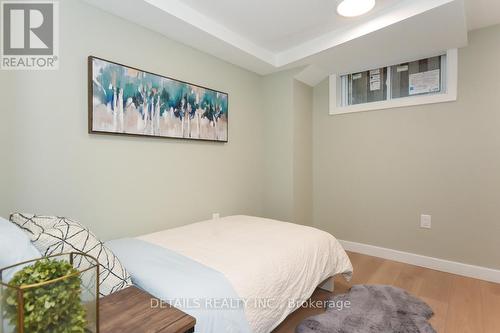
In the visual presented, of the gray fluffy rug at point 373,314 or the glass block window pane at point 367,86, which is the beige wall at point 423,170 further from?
the gray fluffy rug at point 373,314

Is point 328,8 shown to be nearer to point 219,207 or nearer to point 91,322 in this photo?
point 219,207

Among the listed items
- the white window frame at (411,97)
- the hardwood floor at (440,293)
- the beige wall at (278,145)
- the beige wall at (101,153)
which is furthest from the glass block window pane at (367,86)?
the hardwood floor at (440,293)

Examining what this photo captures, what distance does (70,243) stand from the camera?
1.14 m

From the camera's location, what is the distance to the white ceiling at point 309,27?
6.38 feet

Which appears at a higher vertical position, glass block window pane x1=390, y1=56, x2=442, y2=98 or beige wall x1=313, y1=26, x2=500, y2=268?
glass block window pane x1=390, y1=56, x2=442, y2=98

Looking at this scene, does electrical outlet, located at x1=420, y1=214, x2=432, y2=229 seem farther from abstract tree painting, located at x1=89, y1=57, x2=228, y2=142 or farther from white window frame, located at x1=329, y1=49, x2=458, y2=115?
abstract tree painting, located at x1=89, y1=57, x2=228, y2=142

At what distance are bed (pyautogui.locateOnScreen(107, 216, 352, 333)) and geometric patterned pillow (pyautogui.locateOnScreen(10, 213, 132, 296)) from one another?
13 centimetres

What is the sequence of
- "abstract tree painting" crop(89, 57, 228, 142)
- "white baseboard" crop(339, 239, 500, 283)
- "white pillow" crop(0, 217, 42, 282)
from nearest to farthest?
"white pillow" crop(0, 217, 42, 282), "abstract tree painting" crop(89, 57, 228, 142), "white baseboard" crop(339, 239, 500, 283)

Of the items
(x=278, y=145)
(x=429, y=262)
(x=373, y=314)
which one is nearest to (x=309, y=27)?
(x=278, y=145)

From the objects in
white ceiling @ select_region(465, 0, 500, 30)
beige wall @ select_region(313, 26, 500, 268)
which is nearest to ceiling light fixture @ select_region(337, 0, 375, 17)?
white ceiling @ select_region(465, 0, 500, 30)

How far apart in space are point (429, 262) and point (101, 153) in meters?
3.25

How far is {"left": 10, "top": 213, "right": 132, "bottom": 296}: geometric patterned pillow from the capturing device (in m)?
1.07

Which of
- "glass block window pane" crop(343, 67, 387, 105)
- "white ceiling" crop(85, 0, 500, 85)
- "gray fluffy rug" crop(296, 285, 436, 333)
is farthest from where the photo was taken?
"glass block window pane" crop(343, 67, 387, 105)

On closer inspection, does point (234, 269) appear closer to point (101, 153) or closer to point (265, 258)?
point (265, 258)
